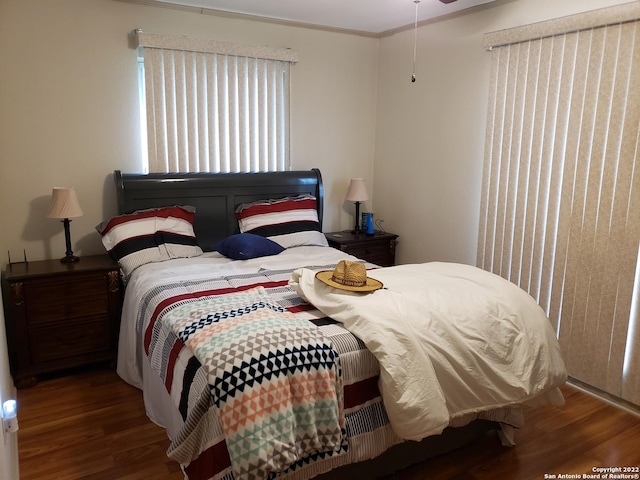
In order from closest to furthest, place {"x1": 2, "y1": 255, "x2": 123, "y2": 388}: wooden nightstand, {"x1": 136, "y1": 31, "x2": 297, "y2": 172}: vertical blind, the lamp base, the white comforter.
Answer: the white comforter < {"x1": 2, "y1": 255, "x2": 123, "y2": 388}: wooden nightstand < the lamp base < {"x1": 136, "y1": 31, "x2": 297, "y2": 172}: vertical blind

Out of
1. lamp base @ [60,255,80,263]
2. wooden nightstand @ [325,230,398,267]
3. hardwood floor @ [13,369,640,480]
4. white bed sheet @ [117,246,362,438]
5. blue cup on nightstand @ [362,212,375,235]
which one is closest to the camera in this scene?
hardwood floor @ [13,369,640,480]

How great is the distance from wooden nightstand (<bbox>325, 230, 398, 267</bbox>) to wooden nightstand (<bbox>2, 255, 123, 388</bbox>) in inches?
69.0

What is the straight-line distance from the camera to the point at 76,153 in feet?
11.0

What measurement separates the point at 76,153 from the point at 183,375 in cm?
217

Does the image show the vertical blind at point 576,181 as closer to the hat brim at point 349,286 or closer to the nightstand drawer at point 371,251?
the nightstand drawer at point 371,251

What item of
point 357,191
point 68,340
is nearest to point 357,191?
point 357,191

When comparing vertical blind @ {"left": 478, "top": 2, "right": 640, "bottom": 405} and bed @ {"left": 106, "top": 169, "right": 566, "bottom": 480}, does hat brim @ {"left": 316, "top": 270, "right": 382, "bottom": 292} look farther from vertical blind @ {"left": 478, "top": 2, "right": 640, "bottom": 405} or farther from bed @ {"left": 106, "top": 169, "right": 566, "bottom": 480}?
vertical blind @ {"left": 478, "top": 2, "right": 640, "bottom": 405}

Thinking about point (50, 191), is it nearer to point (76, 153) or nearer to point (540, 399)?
point (76, 153)

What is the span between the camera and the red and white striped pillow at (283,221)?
3.65m

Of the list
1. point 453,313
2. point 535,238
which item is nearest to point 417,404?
point 453,313

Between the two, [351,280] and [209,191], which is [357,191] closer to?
[209,191]

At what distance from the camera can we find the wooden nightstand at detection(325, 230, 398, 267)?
13.2 feet

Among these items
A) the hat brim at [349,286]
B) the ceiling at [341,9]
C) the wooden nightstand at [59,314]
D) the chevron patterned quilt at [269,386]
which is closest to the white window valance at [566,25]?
the ceiling at [341,9]

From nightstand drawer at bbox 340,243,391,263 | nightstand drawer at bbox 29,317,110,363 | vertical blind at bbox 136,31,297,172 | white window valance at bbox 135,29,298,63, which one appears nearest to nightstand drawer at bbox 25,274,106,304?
nightstand drawer at bbox 29,317,110,363
